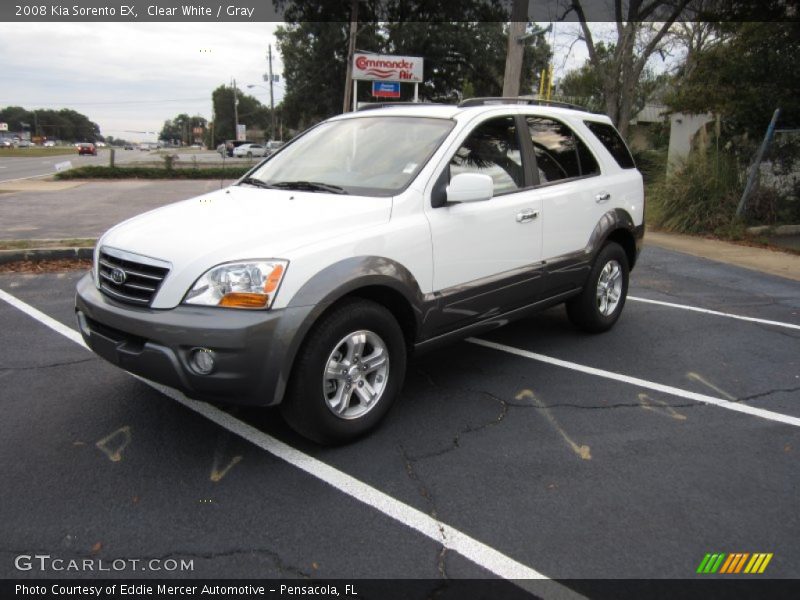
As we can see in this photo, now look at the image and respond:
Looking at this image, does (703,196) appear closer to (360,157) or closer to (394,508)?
(360,157)

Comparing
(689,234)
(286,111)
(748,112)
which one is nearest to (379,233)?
(689,234)

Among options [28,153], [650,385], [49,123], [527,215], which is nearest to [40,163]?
[28,153]

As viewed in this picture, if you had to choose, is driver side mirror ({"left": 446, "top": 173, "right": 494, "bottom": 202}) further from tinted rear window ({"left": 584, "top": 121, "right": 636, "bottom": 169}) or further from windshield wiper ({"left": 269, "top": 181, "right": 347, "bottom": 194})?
tinted rear window ({"left": 584, "top": 121, "right": 636, "bottom": 169})

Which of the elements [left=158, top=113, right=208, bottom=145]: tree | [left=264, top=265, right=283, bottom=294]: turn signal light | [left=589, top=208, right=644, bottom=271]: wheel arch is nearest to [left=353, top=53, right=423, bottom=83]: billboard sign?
[left=589, top=208, right=644, bottom=271]: wheel arch

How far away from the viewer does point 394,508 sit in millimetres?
2883

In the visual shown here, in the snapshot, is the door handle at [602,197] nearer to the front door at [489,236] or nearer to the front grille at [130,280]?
the front door at [489,236]

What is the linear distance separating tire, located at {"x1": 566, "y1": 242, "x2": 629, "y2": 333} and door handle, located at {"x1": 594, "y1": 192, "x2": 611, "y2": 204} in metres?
0.39

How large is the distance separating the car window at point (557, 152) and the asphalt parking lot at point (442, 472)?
4.69 ft

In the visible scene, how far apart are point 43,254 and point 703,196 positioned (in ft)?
36.6

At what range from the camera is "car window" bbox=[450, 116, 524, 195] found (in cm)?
404

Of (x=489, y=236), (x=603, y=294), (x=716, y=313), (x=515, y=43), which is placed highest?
(x=515, y=43)

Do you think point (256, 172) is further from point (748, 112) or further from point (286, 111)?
point (286, 111)

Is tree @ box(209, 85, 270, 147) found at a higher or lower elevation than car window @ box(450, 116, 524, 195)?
higher

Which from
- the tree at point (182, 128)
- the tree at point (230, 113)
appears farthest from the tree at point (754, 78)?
the tree at point (182, 128)
